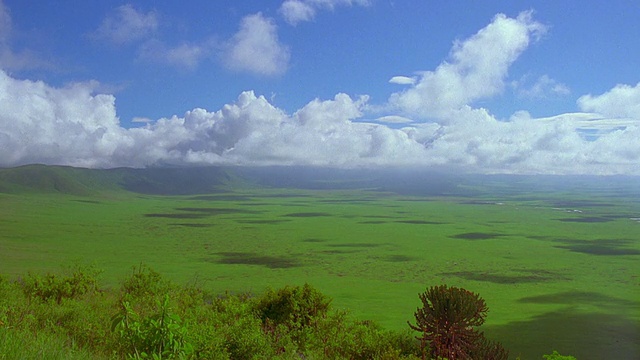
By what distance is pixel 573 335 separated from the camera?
108 feet

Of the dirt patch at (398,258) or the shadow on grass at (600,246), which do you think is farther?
the shadow on grass at (600,246)

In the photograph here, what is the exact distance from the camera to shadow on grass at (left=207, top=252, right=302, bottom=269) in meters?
64.4

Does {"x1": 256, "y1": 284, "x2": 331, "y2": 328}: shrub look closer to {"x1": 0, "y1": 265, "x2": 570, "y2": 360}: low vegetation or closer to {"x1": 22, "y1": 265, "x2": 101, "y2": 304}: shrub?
{"x1": 0, "y1": 265, "x2": 570, "y2": 360}: low vegetation

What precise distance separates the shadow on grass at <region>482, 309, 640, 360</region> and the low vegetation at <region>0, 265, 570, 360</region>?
43.8 ft

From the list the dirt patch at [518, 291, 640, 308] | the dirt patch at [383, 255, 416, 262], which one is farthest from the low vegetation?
the dirt patch at [383, 255, 416, 262]

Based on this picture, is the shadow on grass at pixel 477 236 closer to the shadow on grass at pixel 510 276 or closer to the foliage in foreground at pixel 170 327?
the shadow on grass at pixel 510 276

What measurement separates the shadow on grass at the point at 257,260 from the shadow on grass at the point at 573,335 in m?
33.0

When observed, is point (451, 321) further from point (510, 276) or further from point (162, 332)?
point (510, 276)

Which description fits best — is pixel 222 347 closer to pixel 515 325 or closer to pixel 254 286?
pixel 515 325

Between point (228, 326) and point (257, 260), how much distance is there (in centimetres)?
5165

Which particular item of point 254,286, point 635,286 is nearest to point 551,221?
point 635,286

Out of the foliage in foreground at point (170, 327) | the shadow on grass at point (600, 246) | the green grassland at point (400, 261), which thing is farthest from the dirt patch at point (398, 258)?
the foliage in foreground at point (170, 327)

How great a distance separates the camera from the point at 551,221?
12825 centimetres

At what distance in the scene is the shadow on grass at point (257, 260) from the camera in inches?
2534
